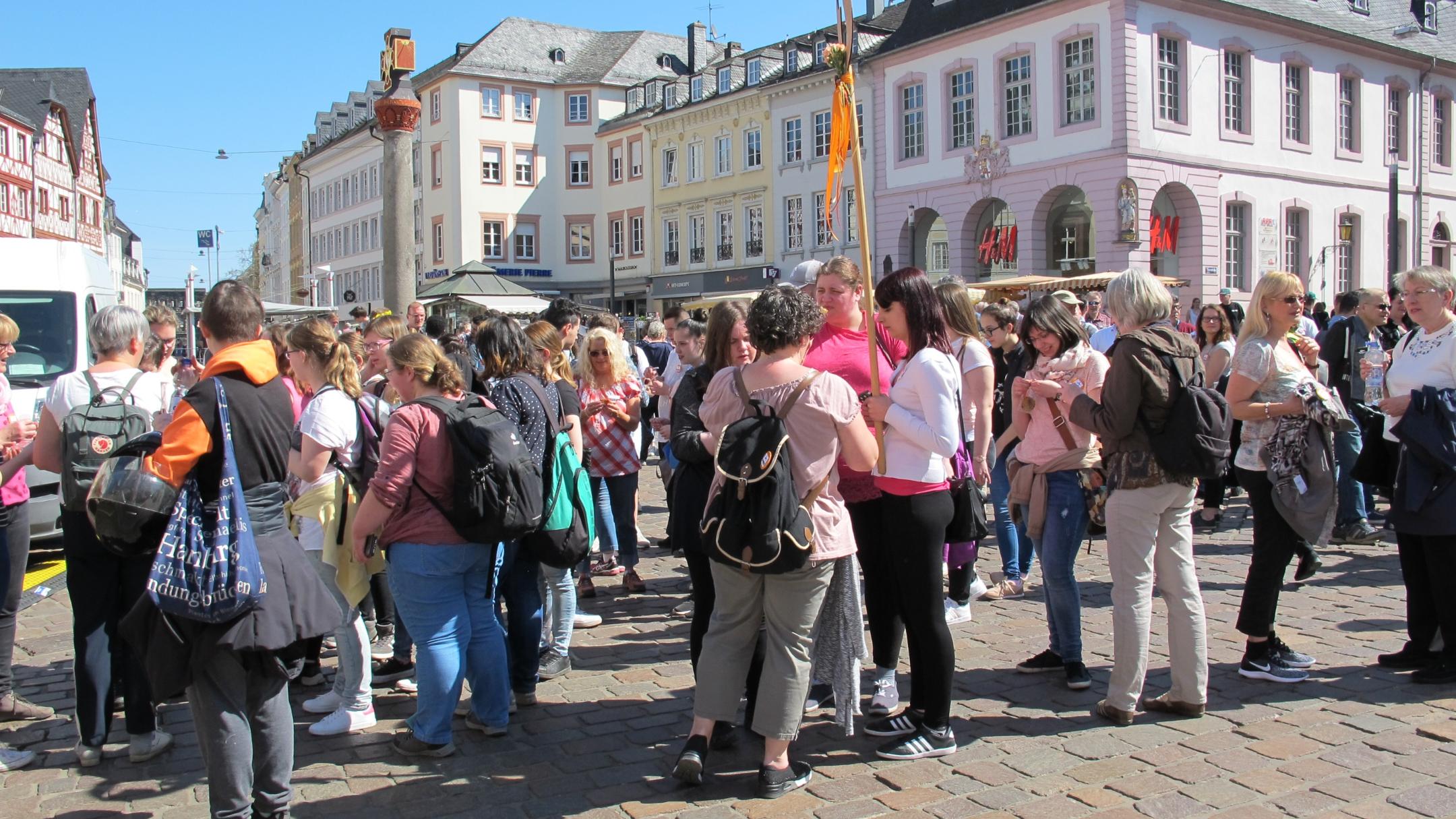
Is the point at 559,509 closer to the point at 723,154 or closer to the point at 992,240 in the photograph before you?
the point at 992,240

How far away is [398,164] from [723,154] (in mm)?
30119

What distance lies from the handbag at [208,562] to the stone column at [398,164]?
10760 mm

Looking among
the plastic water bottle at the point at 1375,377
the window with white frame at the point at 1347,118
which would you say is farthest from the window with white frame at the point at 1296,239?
the plastic water bottle at the point at 1375,377

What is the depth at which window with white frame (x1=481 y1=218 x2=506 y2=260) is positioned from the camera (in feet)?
173

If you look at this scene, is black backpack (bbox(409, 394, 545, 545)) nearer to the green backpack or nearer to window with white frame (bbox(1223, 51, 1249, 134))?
the green backpack

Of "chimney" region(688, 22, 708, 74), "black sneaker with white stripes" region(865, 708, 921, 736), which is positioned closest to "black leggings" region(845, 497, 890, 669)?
"black sneaker with white stripes" region(865, 708, 921, 736)

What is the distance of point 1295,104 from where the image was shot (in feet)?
104

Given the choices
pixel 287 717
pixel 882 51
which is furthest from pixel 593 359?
pixel 882 51

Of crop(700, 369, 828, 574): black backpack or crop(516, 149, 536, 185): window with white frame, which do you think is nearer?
crop(700, 369, 828, 574): black backpack

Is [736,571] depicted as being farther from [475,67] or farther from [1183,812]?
[475,67]

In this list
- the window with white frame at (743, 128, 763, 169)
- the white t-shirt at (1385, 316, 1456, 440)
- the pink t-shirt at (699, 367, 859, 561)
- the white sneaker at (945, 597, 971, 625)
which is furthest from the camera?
the window with white frame at (743, 128, 763, 169)

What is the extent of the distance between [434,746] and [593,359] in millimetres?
3063

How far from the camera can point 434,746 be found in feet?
15.0

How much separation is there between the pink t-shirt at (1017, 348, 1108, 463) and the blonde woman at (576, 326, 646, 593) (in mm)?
2630
